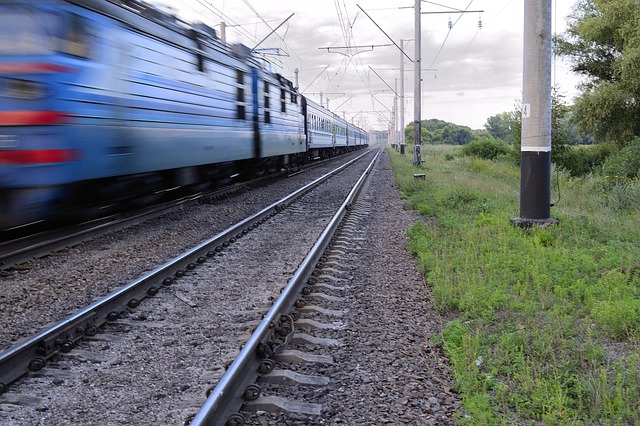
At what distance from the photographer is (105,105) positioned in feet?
25.9

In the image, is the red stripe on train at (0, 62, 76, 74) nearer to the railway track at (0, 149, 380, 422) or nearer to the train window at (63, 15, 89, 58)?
the train window at (63, 15, 89, 58)

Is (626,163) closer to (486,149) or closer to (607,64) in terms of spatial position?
(607,64)

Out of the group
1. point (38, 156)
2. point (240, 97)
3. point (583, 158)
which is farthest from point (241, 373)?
point (583, 158)

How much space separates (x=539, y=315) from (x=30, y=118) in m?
5.44

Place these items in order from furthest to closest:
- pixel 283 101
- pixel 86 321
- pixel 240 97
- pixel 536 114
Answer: pixel 283 101, pixel 240 97, pixel 536 114, pixel 86 321

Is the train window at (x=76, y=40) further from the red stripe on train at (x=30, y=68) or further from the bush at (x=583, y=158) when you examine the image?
the bush at (x=583, y=158)

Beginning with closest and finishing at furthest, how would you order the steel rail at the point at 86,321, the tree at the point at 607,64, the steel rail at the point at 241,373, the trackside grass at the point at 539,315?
the steel rail at the point at 241,373
the trackside grass at the point at 539,315
the steel rail at the point at 86,321
the tree at the point at 607,64

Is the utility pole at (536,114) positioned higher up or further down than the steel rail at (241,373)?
higher up

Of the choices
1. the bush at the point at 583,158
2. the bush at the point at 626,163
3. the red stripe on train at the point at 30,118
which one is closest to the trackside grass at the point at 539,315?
the red stripe on train at the point at 30,118

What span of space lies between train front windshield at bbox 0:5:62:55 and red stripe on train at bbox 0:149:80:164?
1053 mm

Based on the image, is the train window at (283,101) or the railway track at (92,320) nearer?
the railway track at (92,320)

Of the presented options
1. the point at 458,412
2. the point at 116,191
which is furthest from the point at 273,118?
the point at 458,412

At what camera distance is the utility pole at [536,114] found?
26.7ft

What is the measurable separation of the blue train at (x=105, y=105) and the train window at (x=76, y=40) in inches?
0.5
